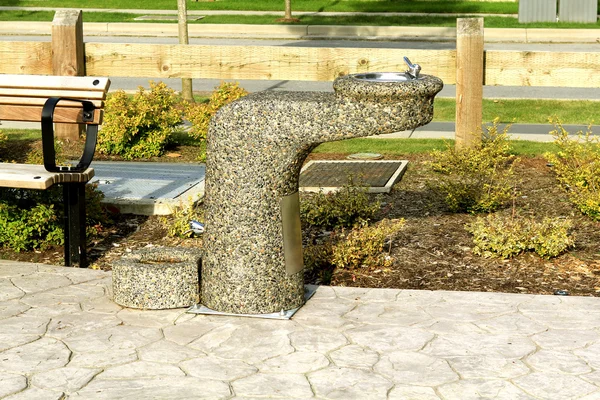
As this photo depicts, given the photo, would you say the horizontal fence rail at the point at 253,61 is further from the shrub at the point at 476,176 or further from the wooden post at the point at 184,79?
the wooden post at the point at 184,79

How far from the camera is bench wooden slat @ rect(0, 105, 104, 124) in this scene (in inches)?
275

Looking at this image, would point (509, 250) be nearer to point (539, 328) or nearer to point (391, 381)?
point (539, 328)

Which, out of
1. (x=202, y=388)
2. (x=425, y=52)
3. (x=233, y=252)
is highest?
(x=425, y=52)

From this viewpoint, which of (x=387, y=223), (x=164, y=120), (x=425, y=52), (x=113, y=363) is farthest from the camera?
(x=164, y=120)

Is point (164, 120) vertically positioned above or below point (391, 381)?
above

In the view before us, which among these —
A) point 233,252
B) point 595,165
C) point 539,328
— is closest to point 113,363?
point 233,252

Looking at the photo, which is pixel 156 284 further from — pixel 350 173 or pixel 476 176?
pixel 476 176

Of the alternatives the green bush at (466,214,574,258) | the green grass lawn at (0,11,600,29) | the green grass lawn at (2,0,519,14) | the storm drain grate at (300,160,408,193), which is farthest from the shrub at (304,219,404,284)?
the green grass lawn at (2,0,519,14)

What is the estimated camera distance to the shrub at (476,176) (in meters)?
7.63

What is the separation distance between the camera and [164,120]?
9828mm

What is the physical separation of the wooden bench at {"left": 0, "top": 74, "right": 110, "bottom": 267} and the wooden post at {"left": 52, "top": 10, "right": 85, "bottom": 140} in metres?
2.38

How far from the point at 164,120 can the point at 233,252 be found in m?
4.53

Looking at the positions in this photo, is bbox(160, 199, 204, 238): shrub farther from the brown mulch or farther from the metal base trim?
the metal base trim

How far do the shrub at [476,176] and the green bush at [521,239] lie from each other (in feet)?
2.76
